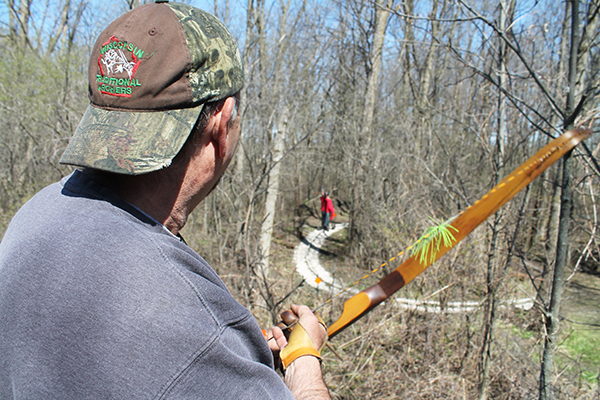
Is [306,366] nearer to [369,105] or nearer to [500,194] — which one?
[500,194]

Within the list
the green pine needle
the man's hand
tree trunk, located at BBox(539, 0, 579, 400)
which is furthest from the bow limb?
the man's hand

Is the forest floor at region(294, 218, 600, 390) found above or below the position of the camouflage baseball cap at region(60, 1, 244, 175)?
below

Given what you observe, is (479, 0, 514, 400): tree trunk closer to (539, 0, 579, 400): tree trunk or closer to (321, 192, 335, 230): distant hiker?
(539, 0, 579, 400): tree trunk

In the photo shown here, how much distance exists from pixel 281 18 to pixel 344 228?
32.6 ft

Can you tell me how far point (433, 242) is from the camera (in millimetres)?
2275

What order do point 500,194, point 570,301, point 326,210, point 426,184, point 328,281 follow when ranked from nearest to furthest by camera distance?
point 500,194, point 426,184, point 328,281, point 570,301, point 326,210

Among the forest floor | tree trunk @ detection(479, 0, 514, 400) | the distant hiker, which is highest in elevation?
tree trunk @ detection(479, 0, 514, 400)

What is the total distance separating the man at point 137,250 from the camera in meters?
0.71

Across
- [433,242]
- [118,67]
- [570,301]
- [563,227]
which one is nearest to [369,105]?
[570,301]

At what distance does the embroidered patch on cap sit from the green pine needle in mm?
1837

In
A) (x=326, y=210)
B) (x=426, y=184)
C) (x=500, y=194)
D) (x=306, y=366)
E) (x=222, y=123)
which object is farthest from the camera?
(x=326, y=210)

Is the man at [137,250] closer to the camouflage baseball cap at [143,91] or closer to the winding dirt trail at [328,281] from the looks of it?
the camouflage baseball cap at [143,91]

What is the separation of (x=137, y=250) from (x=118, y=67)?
0.48 metres

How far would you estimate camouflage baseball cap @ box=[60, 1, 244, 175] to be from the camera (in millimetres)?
905
